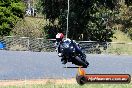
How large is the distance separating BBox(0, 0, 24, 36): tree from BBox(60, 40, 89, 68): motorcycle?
1418 inches

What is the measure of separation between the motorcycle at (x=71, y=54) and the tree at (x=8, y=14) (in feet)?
118

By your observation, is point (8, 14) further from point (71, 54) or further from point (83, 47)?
point (71, 54)

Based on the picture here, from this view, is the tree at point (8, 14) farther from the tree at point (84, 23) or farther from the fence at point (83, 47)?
the fence at point (83, 47)

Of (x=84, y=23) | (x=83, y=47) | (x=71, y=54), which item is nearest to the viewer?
(x=71, y=54)

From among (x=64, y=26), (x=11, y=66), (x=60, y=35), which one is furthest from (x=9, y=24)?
(x=60, y=35)

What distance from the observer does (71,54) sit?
21.0ft

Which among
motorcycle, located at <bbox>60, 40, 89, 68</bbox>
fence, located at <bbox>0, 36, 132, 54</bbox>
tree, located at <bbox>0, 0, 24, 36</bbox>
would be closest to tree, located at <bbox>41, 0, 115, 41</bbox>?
tree, located at <bbox>0, 0, 24, 36</bbox>

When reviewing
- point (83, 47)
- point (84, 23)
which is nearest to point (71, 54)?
point (83, 47)

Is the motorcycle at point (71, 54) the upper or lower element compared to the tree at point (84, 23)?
upper

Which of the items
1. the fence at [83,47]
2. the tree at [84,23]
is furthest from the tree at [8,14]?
the fence at [83,47]

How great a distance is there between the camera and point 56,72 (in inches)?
951

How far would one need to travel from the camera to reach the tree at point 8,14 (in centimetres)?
4506

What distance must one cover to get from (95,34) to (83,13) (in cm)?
408

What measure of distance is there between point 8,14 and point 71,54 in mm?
41595
